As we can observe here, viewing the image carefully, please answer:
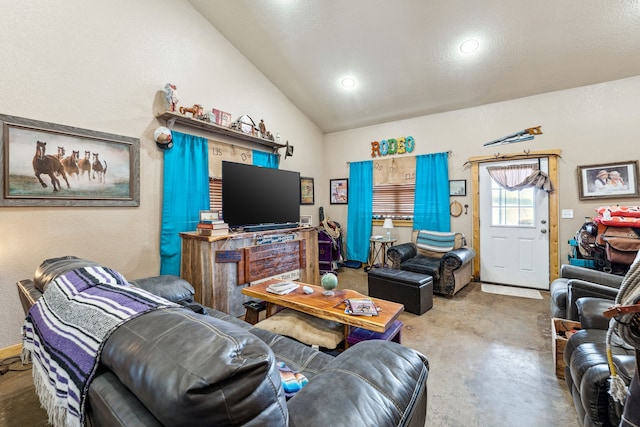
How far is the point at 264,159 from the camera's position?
4.50 metres

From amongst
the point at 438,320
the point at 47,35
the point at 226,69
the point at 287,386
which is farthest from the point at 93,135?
the point at 438,320

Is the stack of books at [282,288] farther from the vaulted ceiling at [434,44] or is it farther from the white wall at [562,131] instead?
the white wall at [562,131]

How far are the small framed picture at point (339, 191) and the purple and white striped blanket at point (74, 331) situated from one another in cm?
491

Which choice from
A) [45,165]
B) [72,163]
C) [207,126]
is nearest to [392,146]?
[207,126]

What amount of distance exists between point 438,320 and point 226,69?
4.15m

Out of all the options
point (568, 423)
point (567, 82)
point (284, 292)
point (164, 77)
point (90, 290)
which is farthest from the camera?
point (567, 82)

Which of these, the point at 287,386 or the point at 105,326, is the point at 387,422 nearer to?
the point at 287,386

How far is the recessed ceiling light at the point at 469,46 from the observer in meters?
3.27

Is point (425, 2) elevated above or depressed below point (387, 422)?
above

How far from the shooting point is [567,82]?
3686 mm

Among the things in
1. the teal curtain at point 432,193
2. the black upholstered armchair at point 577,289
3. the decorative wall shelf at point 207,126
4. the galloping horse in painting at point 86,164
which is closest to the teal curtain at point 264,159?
the decorative wall shelf at point 207,126

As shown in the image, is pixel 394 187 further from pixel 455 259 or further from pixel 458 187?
pixel 455 259

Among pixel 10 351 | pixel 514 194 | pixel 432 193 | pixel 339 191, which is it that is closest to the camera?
pixel 10 351

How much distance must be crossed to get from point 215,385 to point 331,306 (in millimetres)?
1563
